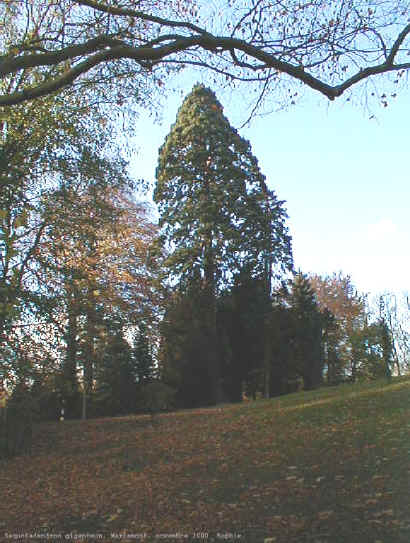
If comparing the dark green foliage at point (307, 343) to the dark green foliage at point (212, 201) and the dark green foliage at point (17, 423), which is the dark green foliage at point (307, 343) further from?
the dark green foliage at point (17, 423)

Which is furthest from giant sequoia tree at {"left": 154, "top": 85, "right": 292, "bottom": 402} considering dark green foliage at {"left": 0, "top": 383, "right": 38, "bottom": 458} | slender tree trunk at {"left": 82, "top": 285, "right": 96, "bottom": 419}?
dark green foliage at {"left": 0, "top": 383, "right": 38, "bottom": 458}

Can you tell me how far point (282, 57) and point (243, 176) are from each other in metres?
16.7

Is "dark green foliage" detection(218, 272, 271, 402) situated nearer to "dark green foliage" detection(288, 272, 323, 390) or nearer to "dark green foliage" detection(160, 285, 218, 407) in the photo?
"dark green foliage" detection(160, 285, 218, 407)

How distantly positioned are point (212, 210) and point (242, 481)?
15774mm

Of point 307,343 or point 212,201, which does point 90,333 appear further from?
point 307,343

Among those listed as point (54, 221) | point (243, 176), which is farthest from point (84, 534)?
point (243, 176)

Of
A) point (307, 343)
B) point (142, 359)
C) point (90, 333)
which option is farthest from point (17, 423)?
point (307, 343)

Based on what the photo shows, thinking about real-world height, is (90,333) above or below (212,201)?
below

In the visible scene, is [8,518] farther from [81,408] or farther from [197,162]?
[197,162]

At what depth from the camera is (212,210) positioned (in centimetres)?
2144

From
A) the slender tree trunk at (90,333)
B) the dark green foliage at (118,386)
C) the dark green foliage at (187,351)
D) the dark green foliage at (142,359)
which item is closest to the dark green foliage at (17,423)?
the slender tree trunk at (90,333)

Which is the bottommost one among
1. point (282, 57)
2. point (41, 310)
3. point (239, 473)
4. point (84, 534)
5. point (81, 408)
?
point (84, 534)

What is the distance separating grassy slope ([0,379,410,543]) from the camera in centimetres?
491

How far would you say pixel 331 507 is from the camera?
507cm
